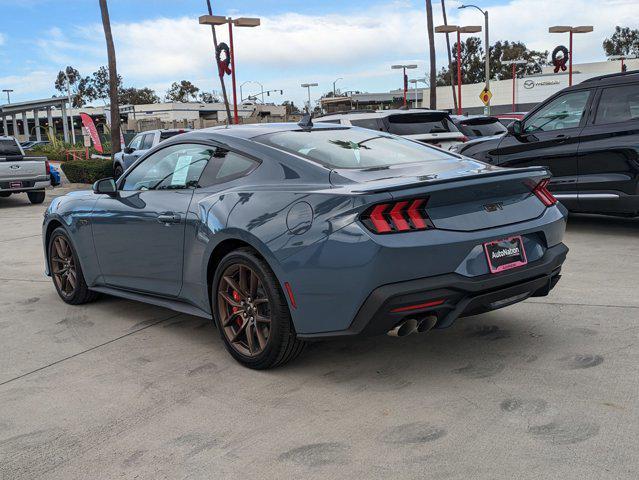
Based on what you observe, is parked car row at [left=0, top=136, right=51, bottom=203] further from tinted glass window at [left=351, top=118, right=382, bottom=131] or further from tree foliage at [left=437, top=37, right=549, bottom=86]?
tree foliage at [left=437, top=37, right=549, bottom=86]

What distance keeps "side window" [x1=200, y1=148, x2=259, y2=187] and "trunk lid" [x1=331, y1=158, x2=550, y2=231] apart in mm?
703

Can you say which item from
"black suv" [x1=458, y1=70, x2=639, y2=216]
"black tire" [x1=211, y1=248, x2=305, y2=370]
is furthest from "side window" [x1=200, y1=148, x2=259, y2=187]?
"black suv" [x1=458, y1=70, x2=639, y2=216]

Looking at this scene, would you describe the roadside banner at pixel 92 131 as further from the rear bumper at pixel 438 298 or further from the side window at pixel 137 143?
the rear bumper at pixel 438 298

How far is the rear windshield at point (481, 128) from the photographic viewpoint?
15.6 m

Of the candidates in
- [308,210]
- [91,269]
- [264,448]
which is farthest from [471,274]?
[91,269]

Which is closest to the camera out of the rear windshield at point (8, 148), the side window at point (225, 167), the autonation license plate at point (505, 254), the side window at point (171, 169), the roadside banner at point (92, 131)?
the autonation license plate at point (505, 254)

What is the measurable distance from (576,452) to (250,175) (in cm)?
248

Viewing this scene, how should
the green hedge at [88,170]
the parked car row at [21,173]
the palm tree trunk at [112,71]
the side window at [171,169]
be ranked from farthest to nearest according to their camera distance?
the palm tree trunk at [112,71] < the green hedge at [88,170] < the parked car row at [21,173] < the side window at [171,169]

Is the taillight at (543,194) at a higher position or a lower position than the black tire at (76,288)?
higher

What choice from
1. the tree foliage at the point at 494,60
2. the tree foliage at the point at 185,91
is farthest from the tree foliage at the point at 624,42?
the tree foliage at the point at 185,91

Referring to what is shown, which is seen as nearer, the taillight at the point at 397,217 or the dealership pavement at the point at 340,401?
the dealership pavement at the point at 340,401

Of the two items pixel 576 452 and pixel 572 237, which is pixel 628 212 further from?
pixel 576 452

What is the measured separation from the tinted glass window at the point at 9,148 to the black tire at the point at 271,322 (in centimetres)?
1557

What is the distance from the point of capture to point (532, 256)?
13.3ft
